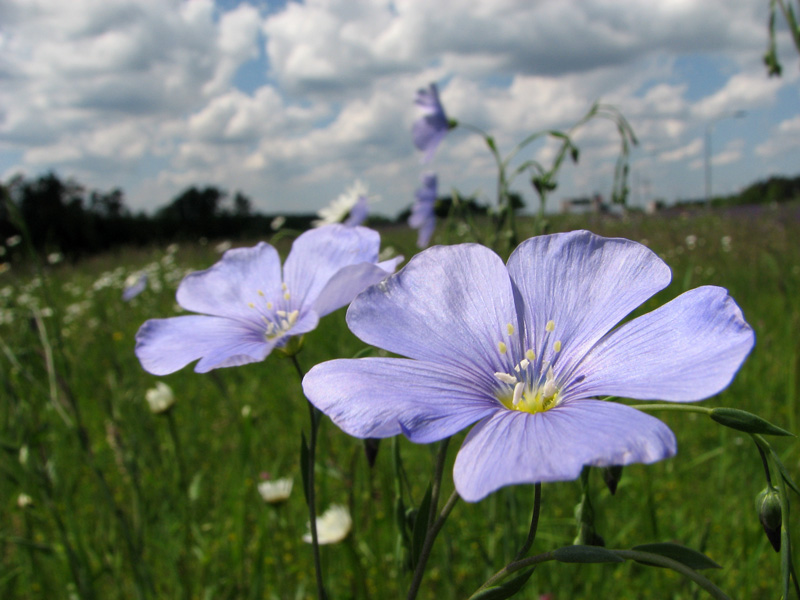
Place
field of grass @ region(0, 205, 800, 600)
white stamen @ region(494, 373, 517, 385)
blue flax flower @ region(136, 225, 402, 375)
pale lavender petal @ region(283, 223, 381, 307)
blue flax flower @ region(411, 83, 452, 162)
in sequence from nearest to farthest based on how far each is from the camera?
white stamen @ region(494, 373, 517, 385) < blue flax flower @ region(136, 225, 402, 375) < pale lavender petal @ region(283, 223, 381, 307) < field of grass @ region(0, 205, 800, 600) < blue flax flower @ region(411, 83, 452, 162)

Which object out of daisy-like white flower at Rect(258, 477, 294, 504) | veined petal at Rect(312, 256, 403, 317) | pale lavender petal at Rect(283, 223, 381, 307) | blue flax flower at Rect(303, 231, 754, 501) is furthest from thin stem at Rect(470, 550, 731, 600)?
daisy-like white flower at Rect(258, 477, 294, 504)

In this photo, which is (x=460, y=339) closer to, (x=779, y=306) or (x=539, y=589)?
(x=539, y=589)

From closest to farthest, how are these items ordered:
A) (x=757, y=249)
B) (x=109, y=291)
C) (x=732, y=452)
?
1. (x=732, y=452)
2. (x=757, y=249)
3. (x=109, y=291)

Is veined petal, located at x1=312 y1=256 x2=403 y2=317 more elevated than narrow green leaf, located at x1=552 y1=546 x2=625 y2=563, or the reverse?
veined petal, located at x1=312 y1=256 x2=403 y2=317

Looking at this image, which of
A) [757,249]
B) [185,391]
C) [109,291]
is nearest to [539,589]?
[185,391]

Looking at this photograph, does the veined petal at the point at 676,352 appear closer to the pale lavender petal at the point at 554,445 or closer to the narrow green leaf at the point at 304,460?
the pale lavender petal at the point at 554,445

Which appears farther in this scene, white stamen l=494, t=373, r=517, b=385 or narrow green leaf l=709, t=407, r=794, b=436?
white stamen l=494, t=373, r=517, b=385

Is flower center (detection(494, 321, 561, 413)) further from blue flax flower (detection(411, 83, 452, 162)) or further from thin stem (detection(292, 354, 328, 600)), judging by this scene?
blue flax flower (detection(411, 83, 452, 162))
